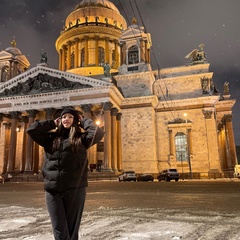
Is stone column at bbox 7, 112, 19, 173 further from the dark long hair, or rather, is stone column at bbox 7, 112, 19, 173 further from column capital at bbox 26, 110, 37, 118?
the dark long hair

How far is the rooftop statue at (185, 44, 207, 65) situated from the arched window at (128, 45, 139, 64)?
7.91m

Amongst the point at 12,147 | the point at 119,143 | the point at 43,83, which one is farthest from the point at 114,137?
the point at 12,147

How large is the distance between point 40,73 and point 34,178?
12806 mm

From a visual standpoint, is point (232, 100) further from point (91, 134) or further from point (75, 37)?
point (91, 134)

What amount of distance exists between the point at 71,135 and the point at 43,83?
31.5m

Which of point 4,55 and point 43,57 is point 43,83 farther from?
point 4,55

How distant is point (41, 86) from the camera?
33.1 meters

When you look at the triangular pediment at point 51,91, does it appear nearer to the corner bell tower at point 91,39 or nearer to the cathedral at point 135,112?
the cathedral at point 135,112

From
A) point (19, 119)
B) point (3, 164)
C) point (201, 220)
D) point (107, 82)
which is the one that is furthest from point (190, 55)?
point (201, 220)

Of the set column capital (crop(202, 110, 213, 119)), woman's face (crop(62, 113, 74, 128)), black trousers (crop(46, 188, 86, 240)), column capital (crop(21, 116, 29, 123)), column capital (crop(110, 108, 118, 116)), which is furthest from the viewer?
column capital (crop(21, 116, 29, 123))

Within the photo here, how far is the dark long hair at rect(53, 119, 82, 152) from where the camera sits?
3.03 meters

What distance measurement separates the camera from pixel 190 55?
1590 inches

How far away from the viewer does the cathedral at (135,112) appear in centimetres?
3192

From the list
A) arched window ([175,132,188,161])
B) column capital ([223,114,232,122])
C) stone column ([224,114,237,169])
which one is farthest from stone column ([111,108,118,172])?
stone column ([224,114,237,169])
